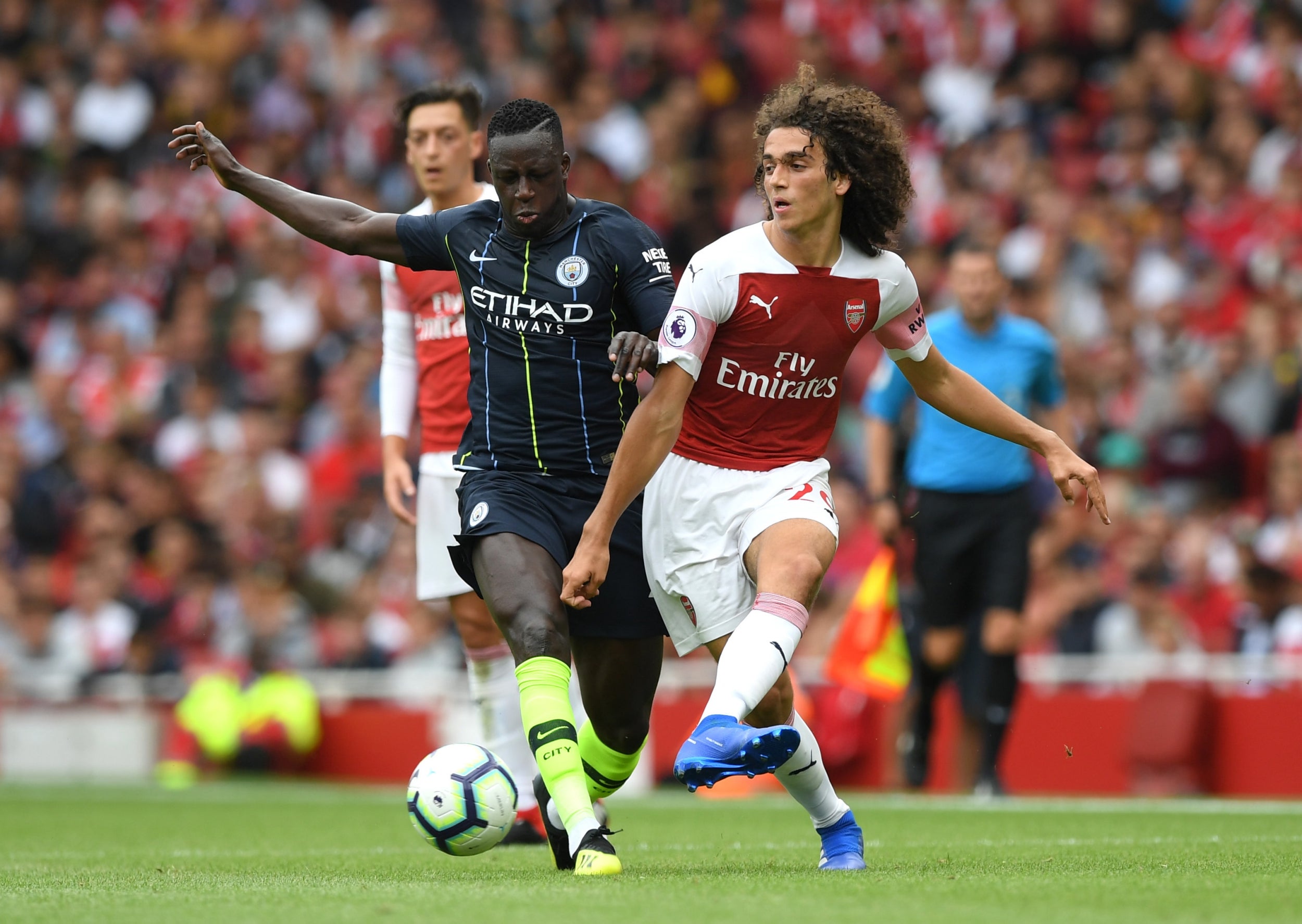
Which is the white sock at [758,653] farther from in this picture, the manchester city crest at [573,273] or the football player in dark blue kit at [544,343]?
the manchester city crest at [573,273]

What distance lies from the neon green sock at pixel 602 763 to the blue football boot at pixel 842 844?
0.69 m

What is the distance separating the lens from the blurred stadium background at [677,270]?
11.6 meters

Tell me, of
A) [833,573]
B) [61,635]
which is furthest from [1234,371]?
[61,635]

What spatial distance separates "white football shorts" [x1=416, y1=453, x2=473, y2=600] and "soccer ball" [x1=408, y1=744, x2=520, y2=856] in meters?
1.92

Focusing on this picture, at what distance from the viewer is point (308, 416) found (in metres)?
17.1

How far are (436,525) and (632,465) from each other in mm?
2258

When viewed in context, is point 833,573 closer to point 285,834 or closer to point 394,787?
point 394,787

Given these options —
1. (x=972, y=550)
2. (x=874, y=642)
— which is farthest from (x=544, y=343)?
(x=874, y=642)

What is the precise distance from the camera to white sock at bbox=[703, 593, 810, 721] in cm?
519

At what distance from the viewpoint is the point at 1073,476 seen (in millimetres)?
5762

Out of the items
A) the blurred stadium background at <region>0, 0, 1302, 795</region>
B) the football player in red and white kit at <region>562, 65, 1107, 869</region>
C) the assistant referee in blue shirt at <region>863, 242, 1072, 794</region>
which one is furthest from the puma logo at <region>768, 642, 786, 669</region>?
the blurred stadium background at <region>0, 0, 1302, 795</region>

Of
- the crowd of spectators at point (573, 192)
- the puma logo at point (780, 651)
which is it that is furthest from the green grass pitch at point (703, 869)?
the crowd of spectators at point (573, 192)

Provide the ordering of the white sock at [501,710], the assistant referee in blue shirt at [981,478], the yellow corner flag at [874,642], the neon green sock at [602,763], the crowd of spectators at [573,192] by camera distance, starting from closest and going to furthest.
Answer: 1. the neon green sock at [602,763]
2. the white sock at [501,710]
3. the assistant referee in blue shirt at [981,478]
4. the yellow corner flag at [874,642]
5. the crowd of spectators at [573,192]

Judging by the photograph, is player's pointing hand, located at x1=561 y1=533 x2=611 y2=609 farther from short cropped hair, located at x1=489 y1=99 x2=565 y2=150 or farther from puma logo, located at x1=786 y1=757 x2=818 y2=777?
short cropped hair, located at x1=489 y1=99 x2=565 y2=150
